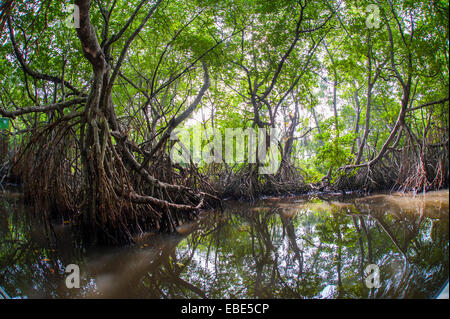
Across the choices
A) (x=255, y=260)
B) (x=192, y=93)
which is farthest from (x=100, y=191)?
(x=192, y=93)

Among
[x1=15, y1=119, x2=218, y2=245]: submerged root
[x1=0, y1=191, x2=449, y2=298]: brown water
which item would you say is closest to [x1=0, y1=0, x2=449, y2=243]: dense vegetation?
[x1=15, y1=119, x2=218, y2=245]: submerged root

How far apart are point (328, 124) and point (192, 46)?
161 inches

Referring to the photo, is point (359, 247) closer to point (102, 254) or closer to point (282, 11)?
point (102, 254)

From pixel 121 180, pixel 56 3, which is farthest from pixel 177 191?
pixel 56 3

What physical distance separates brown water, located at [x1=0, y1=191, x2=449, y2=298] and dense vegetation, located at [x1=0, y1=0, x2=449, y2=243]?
441mm

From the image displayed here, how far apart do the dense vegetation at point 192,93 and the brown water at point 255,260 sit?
0.44 metres

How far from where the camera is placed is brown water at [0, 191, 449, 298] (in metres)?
1.86

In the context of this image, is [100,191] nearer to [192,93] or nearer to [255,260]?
[255,260]

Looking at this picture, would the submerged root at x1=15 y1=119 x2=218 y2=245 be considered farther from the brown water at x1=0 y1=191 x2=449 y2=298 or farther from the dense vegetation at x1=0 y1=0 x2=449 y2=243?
the brown water at x1=0 y1=191 x2=449 y2=298

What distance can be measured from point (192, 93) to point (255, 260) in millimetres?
8318

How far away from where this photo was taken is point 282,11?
21.3 ft
